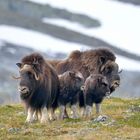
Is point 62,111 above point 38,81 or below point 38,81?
below

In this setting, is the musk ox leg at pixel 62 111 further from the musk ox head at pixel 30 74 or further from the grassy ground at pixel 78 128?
the musk ox head at pixel 30 74

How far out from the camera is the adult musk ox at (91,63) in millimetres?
19372

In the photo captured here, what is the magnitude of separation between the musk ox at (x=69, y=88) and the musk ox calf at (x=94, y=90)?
0.19 meters

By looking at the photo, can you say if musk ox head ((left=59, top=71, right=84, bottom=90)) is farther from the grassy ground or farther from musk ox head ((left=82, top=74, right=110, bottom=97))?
the grassy ground

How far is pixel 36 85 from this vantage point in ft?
56.9

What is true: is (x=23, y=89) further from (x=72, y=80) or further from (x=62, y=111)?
(x=72, y=80)

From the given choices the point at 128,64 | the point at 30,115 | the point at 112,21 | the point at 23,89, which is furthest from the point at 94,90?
the point at 112,21

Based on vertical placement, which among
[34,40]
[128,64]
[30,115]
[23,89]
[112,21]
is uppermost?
[112,21]

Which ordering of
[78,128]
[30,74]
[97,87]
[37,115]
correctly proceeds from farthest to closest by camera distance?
1. [97,87]
2. [37,115]
3. [30,74]
4. [78,128]

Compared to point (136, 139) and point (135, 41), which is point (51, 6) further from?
point (136, 139)

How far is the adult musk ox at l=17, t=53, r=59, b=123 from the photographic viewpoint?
1717 centimetres

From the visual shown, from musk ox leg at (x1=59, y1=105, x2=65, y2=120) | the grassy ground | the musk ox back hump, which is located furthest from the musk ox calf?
the musk ox back hump

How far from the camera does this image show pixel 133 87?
56.2m

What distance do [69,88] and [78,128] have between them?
2.12m
